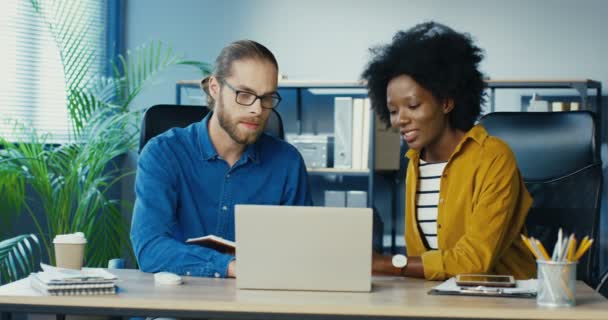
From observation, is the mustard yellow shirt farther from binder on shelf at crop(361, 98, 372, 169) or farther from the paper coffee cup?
binder on shelf at crop(361, 98, 372, 169)

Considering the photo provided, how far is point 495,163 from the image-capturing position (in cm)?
209

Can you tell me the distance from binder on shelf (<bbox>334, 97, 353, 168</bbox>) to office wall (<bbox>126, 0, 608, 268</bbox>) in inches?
16.7

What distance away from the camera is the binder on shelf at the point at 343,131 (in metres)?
4.40

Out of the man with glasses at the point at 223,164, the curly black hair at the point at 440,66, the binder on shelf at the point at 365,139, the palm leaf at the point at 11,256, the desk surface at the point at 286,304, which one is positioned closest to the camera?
the desk surface at the point at 286,304

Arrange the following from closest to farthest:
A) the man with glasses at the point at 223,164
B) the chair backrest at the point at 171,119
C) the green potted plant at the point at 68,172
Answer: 1. the man with glasses at the point at 223,164
2. the chair backrest at the point at 171,119
3. the green potted plant at the point at 68,172

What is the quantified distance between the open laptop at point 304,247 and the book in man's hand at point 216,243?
180mm

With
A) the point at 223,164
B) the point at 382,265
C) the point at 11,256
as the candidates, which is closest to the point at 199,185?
the point at 223,164

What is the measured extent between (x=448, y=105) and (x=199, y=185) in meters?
0.69

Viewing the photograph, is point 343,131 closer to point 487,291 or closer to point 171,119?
point 171,119

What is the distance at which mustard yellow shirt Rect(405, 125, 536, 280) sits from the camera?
6.49 feet

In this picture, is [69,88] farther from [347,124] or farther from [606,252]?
[606,252]

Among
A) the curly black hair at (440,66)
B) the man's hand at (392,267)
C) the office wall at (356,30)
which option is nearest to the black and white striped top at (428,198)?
the curly black hair at (440,66)

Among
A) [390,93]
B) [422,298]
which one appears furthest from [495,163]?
[422,298]

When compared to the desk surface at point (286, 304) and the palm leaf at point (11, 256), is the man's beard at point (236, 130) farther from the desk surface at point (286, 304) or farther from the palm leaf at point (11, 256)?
the palm leaf at point (11, 256)
